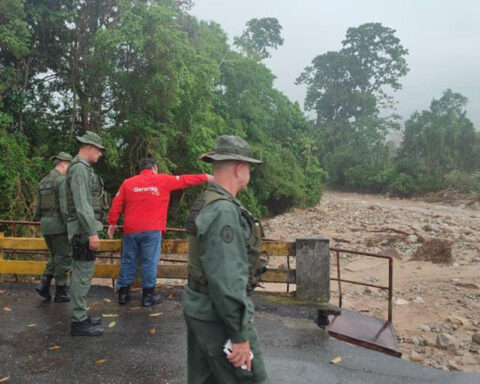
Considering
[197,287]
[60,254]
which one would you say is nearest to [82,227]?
[60,254]

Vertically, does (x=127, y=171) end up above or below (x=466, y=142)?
below

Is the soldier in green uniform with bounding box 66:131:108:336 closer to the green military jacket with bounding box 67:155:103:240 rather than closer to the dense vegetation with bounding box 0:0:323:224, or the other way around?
the green military jacket with bounding box 67:155:103:240

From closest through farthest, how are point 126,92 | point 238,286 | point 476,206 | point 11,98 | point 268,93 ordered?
Result: point 238,286 → point 11,98 → point 126,92 → point 268,93 → point 476,206

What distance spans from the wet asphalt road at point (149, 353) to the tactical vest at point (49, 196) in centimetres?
124

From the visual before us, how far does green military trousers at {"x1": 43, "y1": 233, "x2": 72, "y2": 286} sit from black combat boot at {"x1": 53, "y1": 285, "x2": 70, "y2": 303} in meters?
0.19

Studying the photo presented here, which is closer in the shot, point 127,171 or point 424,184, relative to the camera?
point 127,171

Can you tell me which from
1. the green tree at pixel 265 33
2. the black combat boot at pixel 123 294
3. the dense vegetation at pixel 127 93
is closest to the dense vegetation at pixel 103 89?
the dense vegetation at pixel 127 93

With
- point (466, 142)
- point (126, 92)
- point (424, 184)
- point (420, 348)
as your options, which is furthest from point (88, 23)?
point (466, 142)

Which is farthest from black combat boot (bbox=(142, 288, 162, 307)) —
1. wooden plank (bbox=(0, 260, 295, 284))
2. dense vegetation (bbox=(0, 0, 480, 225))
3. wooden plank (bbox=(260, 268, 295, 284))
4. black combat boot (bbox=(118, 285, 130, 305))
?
dense vegetation (bbox=(0, 0, 480, 225))

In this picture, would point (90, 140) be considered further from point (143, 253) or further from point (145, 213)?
point (143, 253)

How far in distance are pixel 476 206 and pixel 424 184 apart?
9253mm

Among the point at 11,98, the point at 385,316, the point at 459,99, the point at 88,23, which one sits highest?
the point at 459,99

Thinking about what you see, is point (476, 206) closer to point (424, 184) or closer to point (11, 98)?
point (424, 184)

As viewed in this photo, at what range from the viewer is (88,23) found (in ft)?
48.7
